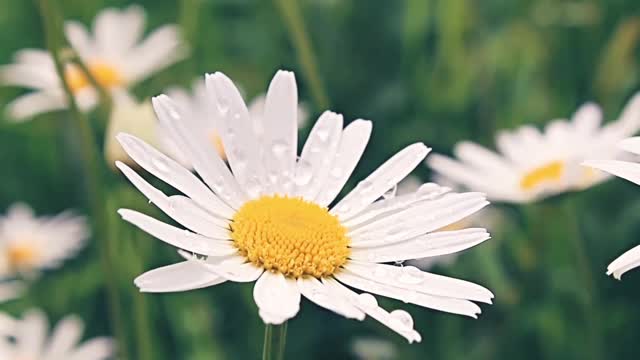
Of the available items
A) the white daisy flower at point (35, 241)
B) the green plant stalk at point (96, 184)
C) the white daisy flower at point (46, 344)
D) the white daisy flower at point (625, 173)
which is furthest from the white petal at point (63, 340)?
the white daisy flower at point (625, 173)

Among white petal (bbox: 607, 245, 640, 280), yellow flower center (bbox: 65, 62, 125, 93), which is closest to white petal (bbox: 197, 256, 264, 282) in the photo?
white petal (bbox: 607, 245, 640, 280)

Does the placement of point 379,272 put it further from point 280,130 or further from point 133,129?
point 133,129

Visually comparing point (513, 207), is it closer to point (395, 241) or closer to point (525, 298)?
point (525, 298)

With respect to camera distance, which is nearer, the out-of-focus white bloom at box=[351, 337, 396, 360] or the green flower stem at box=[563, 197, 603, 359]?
the green flower stem at box=[563, 197, 603, 359]

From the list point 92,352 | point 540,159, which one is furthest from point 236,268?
point 540,159

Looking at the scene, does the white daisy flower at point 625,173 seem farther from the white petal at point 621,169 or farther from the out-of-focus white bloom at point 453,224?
the out-of-focus white bloom at point 453,224

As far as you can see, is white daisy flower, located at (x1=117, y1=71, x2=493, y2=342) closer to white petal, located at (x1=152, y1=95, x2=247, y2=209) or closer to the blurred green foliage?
white petal, located at (x1=152, y1=95, x2=247, y2=209)
